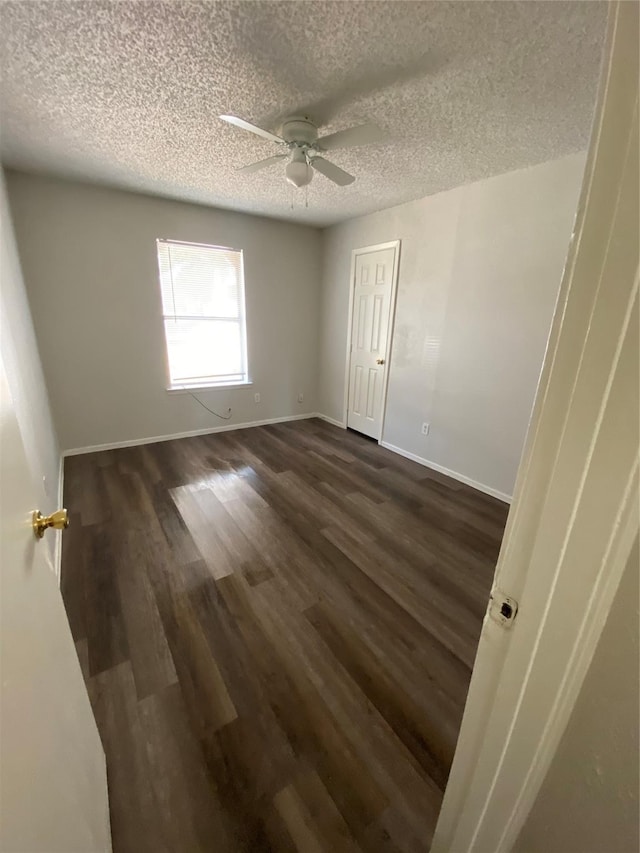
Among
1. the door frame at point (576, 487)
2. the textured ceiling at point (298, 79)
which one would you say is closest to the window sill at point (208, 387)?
the textured ceiling at point (298, 79)

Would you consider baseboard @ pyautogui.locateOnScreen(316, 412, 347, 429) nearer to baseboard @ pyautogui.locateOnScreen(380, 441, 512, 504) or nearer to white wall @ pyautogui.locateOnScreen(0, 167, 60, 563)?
baseboard @ pyautogui.locateOnScreen(380, 441, 512, 504)

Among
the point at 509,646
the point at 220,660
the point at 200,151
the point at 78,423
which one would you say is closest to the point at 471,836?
the point at 509,646

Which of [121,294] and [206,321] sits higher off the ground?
[121,294]

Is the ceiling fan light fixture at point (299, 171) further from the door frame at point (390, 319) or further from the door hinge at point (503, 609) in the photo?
the door hinge at point (503, 609)

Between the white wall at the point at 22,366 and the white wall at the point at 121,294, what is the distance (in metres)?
0.34

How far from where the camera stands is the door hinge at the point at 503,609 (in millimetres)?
531

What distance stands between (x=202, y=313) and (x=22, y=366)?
2.05 metres

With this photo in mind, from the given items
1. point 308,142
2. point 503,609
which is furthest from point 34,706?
point 308,142

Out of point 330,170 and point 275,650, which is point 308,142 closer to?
point 330,170

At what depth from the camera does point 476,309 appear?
111 inches

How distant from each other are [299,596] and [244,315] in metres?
3.30

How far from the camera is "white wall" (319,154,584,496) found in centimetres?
241

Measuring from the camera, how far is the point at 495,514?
8.65ft

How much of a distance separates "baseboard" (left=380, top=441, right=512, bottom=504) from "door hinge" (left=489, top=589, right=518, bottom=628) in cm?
247
